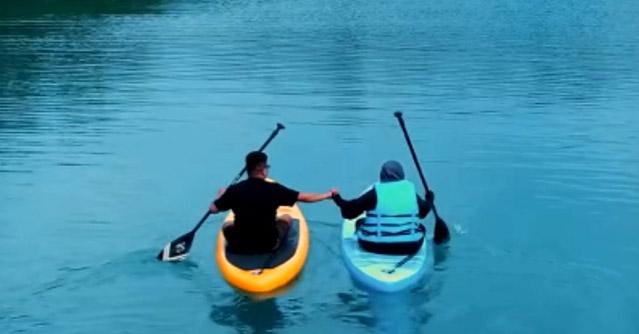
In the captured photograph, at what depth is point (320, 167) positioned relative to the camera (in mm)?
20422

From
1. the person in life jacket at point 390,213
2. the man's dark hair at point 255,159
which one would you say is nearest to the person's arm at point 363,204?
the person in life jacket at point 390,213

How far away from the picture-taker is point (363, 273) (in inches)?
490

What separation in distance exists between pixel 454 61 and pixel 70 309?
28.5 meters

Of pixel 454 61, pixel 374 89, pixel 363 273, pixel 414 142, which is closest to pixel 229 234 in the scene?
pixel 363 273

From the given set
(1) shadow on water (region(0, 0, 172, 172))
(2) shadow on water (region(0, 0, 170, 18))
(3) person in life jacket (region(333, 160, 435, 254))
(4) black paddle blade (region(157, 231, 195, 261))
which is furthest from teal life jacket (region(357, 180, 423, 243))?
(2) shadow on water (region(0, 0, 170, 18))

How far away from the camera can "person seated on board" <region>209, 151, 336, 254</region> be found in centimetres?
1234

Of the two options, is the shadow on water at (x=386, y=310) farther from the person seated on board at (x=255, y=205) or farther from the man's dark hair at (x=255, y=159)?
the man's dark hair at (x=255, y=159)

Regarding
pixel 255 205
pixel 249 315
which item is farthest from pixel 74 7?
pixel 249 315

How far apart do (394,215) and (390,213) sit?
0.23 ft

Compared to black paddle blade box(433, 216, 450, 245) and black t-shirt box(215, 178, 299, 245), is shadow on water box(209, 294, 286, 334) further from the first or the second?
black paddle blade box(433, 216, 450, 245)

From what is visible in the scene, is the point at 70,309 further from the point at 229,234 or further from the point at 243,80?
the point at 243,80

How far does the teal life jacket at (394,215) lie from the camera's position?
1276 centimetres

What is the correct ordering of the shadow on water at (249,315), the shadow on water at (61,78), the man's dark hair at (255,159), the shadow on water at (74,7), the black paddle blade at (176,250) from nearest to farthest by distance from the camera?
the shadow on water at (249,315) → the man's dark hair at (255,159) → the black paddle blade at (176,250) → the shadow on water at (61,78) → the shadow on water at (74,7)

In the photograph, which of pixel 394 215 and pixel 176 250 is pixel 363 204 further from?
pixel 176 250
